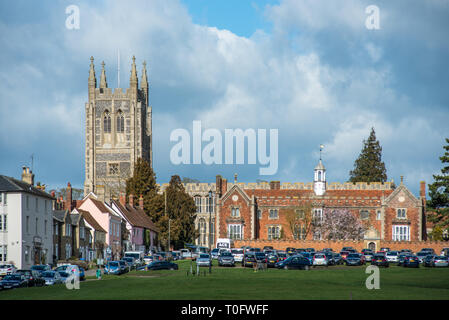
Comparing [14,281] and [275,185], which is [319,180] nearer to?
[275,185]

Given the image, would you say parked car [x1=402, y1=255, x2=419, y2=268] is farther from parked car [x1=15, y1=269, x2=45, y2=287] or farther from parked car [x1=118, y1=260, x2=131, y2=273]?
parked car [x1=15, y1=269, x2=45, y2=287]

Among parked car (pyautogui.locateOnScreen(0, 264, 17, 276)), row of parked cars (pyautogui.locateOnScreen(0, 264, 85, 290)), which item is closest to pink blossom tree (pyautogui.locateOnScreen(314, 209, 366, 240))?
parked car (pyautogui.locateOnScreen(0, 264, 17, 276))

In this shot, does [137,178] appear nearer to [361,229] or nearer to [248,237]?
[248,237]

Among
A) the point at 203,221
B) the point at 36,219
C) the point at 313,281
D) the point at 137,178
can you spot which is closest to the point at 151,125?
the point at 203,221

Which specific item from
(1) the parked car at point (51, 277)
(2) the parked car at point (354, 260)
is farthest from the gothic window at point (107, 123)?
(1) the parked car at point (51, 277)

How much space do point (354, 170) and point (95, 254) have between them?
85.4 metres

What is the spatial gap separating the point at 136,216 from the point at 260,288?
232ft

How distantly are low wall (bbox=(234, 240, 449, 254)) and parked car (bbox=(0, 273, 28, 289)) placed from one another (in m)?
67.2

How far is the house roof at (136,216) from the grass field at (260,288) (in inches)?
1965

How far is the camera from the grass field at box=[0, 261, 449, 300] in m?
43.0

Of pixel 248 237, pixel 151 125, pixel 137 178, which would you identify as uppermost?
pixel 151 125

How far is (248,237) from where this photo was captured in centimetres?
13375

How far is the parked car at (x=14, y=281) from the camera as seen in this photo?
5558 centimetres

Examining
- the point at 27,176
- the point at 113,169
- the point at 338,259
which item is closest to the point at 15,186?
the point at 27,176
